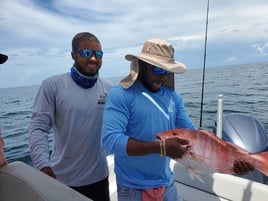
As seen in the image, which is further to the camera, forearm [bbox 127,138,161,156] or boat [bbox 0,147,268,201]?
forearm [bbox 127,138,161,156]

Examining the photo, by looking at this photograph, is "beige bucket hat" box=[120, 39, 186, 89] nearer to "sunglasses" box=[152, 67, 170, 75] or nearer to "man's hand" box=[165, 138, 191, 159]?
"sunglasses" box=[152, 67, 170, 75]

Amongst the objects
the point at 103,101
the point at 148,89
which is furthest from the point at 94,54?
the point at 148,89

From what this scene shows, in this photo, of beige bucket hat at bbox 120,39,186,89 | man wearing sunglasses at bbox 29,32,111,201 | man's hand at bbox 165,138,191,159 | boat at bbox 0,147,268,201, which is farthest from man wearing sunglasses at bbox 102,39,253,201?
boat at bbox 0,147,268,201

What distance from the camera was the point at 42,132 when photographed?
2146 mm

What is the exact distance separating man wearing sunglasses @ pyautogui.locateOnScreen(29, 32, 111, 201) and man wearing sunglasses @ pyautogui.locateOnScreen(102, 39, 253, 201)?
0.39 meters

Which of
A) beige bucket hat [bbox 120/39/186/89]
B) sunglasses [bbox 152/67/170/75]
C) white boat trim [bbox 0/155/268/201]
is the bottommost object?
white boat trim [bbox 0/155/268/201]

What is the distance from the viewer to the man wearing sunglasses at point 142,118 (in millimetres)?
1839

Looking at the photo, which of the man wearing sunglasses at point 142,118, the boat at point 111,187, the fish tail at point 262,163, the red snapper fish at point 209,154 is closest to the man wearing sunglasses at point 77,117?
the man wearing sunglasses at point 142,118

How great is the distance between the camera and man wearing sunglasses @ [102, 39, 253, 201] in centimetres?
184

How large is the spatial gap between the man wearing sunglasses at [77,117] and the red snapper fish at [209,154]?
0.74 metres

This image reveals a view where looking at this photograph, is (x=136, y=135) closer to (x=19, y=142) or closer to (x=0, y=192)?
(x=0, y=192)

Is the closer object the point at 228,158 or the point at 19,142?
the point at 228,158

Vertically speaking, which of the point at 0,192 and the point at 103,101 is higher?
the point at 103,101

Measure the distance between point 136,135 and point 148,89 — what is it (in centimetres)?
32
